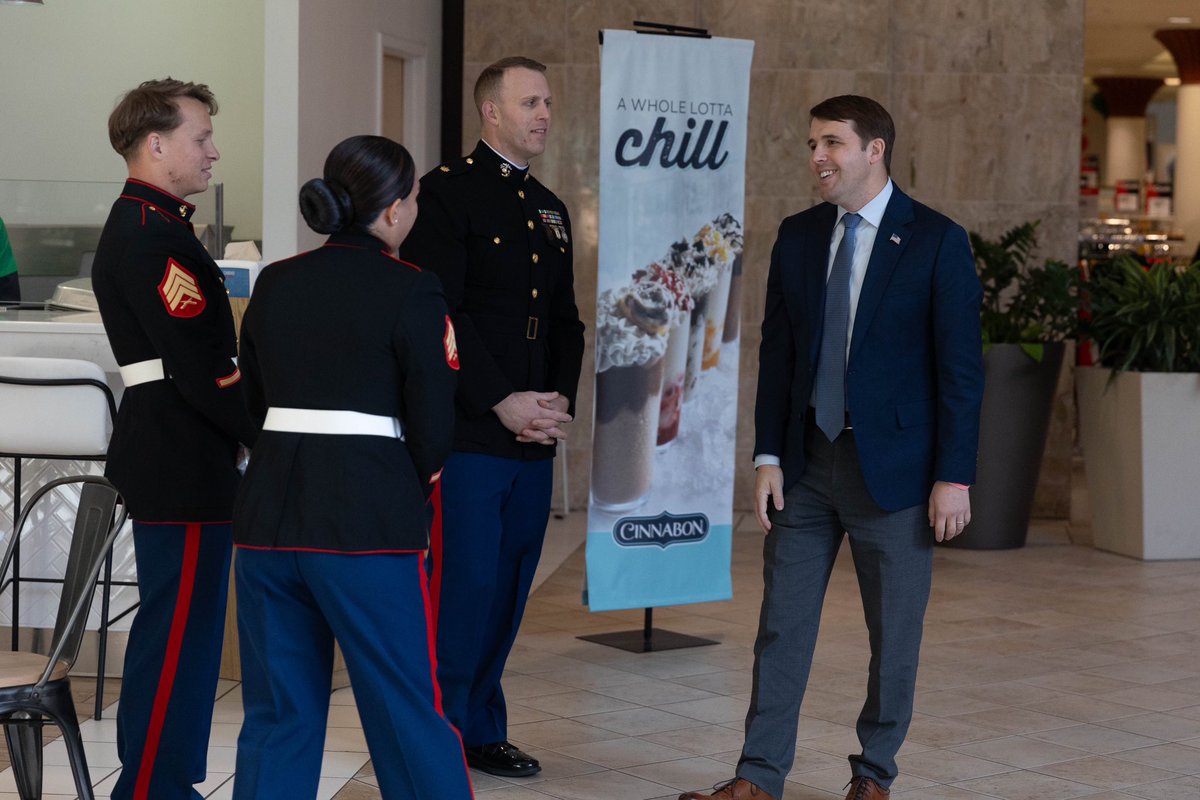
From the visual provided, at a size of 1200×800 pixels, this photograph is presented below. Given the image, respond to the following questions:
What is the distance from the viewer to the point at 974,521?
Result: 755cm

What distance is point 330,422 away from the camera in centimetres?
264

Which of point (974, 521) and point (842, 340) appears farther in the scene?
point (974, 521)

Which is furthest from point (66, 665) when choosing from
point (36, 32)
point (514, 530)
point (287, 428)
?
point (36, 32)

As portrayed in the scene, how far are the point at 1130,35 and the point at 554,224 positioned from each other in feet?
44.6

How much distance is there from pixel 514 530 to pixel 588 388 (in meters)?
4.55

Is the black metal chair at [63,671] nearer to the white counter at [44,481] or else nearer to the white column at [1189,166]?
the white counter at [44,481]

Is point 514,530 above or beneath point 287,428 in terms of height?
beneath

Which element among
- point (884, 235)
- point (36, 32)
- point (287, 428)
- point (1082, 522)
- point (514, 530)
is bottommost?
point (1082, 522)

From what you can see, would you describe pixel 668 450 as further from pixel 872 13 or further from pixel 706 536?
pixel 872 13

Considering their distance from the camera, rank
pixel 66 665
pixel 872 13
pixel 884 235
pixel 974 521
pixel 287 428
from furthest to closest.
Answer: pixel 872 13, pixel 974 521, pixel 884 235, pixel 66 665, pixel 287 428

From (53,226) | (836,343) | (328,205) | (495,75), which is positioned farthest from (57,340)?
(836,343)

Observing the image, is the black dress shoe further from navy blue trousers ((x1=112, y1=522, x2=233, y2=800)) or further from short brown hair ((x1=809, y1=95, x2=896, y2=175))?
short brown hair ((x1=809, y1=95, x2=896, y2=175))

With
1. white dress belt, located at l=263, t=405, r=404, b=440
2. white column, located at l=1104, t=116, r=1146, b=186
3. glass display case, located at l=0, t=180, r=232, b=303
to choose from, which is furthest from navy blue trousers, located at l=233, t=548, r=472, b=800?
white column, located at l=1104, t=116, r=1146, b=186

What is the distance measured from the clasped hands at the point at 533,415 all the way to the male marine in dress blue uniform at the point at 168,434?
0.75 m
